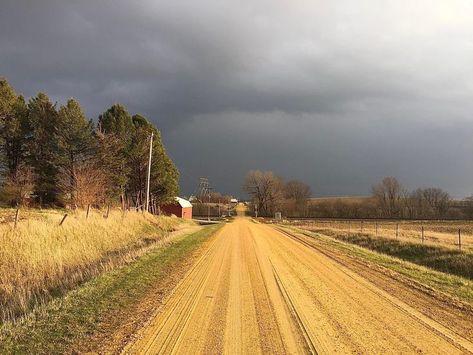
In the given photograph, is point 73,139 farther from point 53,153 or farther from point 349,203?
point 349,203

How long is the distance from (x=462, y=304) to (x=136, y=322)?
7127 mm

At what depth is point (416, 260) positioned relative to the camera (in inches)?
1102

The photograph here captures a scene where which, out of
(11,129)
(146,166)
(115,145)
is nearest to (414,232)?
(146,166)

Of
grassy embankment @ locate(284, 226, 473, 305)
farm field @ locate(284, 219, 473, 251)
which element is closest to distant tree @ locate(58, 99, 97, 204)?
grassy embankment @ locate(284, 226, 473, 305)

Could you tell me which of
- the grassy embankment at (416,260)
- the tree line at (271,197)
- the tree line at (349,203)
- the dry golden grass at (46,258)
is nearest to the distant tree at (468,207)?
the tree line at (349,203)

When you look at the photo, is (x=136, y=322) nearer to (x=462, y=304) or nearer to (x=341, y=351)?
(x=341, y=351)

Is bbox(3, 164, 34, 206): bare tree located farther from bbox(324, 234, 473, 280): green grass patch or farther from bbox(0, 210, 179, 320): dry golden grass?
bbox(324, 234, 473, 280): green grass patch

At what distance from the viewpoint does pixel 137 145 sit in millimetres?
50812

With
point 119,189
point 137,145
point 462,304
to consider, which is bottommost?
point 462,304

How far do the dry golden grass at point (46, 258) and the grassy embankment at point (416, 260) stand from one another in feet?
31.9

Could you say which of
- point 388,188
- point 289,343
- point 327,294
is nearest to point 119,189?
point 327,294

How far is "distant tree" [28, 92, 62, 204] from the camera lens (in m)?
40.4

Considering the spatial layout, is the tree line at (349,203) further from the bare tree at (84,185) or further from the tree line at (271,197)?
the bare tree at (84,185)

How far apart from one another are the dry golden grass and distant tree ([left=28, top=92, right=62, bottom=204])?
21.4 metres
